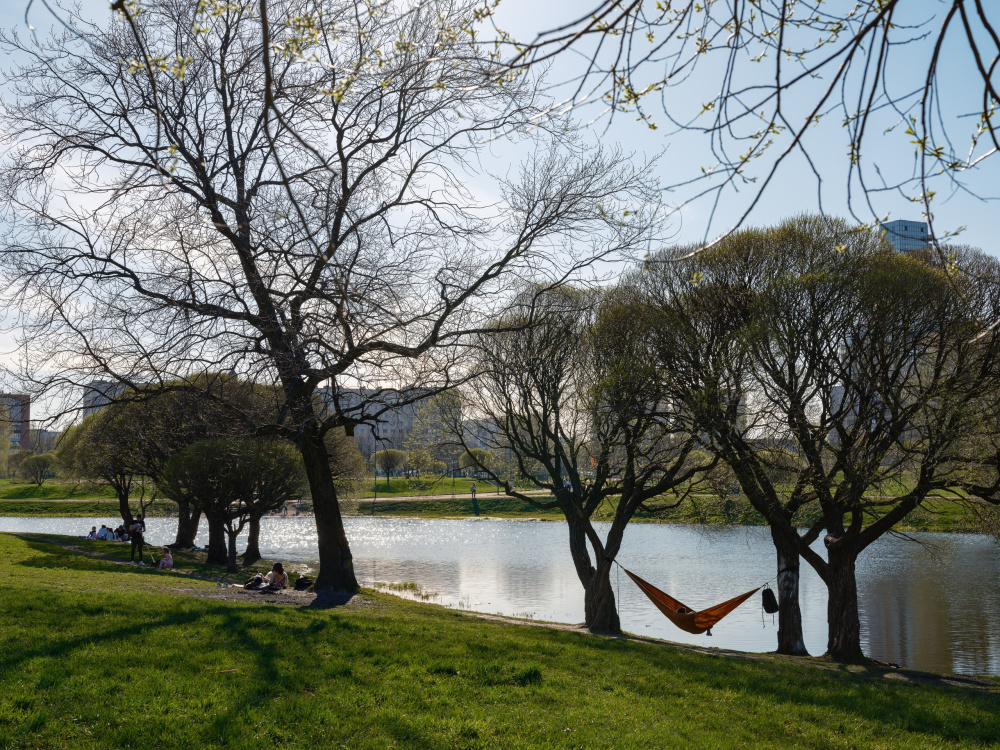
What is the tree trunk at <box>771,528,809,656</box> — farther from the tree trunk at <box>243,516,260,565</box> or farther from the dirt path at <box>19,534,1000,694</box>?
the tree trunk at <box>243,516,260,565</box>

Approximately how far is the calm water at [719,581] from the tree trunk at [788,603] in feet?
6.28

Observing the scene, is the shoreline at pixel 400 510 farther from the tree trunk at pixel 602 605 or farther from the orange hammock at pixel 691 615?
the orange hammock at pixel 691 615

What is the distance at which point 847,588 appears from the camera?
15.7 m

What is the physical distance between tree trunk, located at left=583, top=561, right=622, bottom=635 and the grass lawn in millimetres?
5668

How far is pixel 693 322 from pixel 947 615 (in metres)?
13.0

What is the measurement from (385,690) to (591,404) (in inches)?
367

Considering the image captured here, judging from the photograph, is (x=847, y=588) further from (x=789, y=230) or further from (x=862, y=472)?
(x=789, y=230)

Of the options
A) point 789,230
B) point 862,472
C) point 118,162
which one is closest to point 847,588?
point 862,472

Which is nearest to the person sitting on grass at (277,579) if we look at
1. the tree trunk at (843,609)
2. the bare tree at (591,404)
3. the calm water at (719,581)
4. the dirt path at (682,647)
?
the dirt path at (682,647)

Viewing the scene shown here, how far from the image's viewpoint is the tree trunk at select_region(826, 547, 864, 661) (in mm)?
15281

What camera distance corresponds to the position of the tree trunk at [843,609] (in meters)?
15.3

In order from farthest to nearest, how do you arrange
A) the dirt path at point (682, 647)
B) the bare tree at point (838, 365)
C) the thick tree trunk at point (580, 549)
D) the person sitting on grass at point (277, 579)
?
1. the person sitting on grass at point (277, 579)
2. the thick tree trunk at point (580, 549)
3. the bare tree at point (838, 365)
4. the dirt path at point (682, 647)

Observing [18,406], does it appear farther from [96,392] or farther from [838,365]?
[838,365]

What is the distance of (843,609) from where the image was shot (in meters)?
15.6
